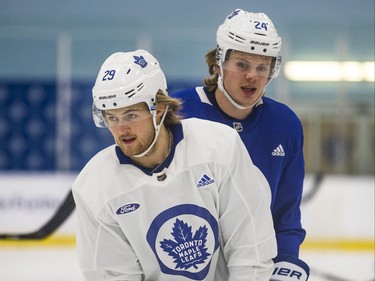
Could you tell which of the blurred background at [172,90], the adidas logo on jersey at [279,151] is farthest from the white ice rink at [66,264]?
the adidas logo on jersey at [279,151]

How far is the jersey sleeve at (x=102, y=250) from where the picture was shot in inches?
84.6

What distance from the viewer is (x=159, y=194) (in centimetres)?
211

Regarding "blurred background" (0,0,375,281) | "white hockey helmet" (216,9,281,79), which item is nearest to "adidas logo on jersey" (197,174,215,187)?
"white hockey helmet" (216,9,281,79)

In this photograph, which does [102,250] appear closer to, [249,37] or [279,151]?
[279,151]

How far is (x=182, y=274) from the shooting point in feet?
7.20

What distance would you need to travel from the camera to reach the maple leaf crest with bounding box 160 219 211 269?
7.02ft

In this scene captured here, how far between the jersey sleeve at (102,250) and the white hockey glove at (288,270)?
44 centimetres

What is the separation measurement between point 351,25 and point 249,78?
3992mm

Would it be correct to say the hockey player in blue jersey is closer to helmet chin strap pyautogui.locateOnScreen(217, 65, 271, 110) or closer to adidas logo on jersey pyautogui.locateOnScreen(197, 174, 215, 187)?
helmet chin strap pyautogui.locateOnScreen(217, 65, 271, 110)

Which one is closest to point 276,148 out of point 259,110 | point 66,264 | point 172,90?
point 259,110

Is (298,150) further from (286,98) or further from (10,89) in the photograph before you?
(10,89)

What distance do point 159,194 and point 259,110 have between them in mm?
683

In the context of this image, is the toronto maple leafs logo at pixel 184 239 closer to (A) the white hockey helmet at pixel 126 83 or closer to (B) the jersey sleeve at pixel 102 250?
(B) the jersey sleeve at pixel 102 250

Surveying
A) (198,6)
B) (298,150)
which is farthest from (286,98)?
(298,150)
